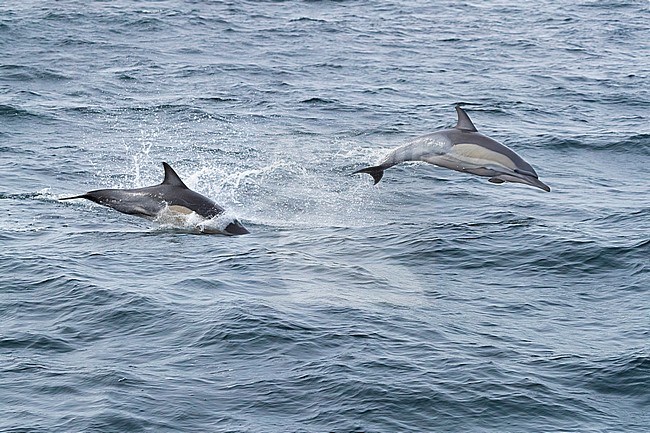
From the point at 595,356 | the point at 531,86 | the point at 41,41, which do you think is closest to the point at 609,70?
the point at 531,86

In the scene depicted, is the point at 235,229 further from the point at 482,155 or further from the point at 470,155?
the point at 482,155

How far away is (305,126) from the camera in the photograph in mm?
25234

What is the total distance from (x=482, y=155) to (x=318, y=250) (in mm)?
2600

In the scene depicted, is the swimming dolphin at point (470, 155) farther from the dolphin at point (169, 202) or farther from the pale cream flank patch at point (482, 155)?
the dolphin at point (169, 202)

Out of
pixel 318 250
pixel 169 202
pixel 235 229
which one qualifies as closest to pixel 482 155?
pixel 318 250

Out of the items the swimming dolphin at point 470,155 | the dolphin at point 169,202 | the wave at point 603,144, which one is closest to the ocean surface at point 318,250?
the wave at point 603,144

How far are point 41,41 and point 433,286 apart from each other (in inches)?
862

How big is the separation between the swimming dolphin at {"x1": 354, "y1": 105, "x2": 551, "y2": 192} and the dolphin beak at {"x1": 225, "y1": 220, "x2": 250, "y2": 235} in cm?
192

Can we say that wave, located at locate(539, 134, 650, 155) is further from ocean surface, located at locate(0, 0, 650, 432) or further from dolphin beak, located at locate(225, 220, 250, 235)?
dolphin beak, located at locate(225, 220, 250, 235)

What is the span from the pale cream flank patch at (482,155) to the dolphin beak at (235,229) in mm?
3200

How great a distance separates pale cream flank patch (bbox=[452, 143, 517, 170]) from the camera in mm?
16406

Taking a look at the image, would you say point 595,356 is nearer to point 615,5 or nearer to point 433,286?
point 433,286

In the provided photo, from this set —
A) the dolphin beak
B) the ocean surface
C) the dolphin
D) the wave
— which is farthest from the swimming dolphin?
the wave

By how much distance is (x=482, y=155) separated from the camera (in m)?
16.4
